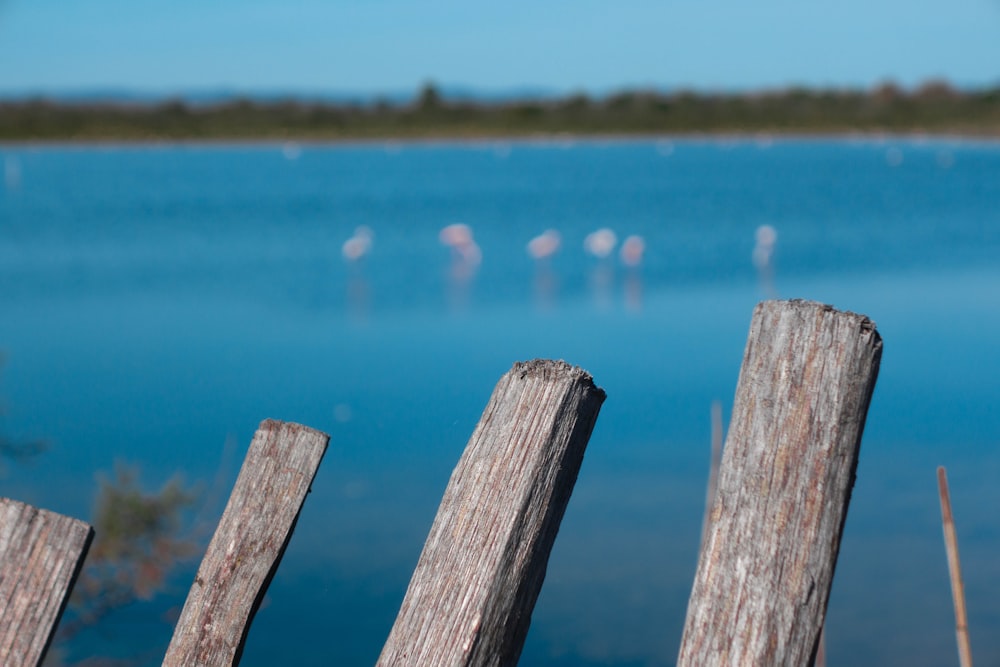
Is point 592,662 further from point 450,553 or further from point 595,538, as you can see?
point 450,553

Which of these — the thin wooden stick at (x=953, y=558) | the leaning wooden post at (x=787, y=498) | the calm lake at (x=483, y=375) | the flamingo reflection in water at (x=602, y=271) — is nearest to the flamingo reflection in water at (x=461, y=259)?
the calm lake at (x=483, y=375)

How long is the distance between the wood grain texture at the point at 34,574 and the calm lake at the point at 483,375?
7.89 feet

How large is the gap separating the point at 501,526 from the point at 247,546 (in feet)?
1.23

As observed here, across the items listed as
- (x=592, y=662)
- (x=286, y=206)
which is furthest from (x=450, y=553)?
(x=286, y=206)

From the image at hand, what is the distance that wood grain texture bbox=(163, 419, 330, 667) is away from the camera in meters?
1.50

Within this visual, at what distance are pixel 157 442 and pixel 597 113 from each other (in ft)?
167

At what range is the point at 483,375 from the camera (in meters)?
7.29

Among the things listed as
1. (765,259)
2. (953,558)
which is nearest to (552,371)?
(953,558)

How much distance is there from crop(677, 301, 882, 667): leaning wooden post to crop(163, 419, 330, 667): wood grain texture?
58 centimetres

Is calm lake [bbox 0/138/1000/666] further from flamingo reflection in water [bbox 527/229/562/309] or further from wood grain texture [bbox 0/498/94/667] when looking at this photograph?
wood grain texture [bbox 0/498/94/667]

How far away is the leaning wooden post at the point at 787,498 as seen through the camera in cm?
128

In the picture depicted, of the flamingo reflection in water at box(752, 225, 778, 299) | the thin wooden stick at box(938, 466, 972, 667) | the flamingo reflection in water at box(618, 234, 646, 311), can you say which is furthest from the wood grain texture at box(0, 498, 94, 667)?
the flamingo reflection in water at box(752, 225, 778, 299)

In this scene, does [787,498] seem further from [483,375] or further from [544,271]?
[544,271]

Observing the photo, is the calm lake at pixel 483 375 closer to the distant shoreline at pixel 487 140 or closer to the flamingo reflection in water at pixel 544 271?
the flamingo reflection in water at pixel 544 271
